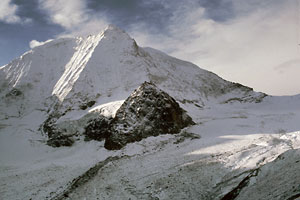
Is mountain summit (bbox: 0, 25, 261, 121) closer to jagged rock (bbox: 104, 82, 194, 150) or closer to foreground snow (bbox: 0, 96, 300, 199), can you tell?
jagged rock (bbox: 104, 82, 194, 150)

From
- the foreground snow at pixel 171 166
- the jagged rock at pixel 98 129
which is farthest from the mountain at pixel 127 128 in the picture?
the jagged rock at pixel 98 129

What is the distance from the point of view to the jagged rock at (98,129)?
106ft

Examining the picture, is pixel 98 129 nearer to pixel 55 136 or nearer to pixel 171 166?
pixel 55 136

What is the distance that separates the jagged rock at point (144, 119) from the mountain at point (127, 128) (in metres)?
0.16

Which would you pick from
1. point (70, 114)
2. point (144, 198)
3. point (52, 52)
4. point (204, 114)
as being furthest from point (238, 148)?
point (52, 52)

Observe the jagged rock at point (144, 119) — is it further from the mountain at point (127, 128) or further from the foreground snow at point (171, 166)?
the foreground snow at point (171, 166)

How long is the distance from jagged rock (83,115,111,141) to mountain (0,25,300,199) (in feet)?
0.68

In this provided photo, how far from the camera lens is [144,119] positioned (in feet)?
98.1

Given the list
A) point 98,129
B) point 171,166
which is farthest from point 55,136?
point 171,166

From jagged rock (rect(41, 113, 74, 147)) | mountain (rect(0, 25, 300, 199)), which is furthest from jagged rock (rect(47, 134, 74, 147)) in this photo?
mountain (rect(0, 25, 300, 199))

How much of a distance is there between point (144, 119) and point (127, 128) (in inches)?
114

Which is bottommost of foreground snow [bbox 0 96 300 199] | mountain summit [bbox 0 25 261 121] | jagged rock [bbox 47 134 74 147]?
foreground snow [bbox 0 96 300 199]

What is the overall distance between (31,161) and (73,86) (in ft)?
68.3

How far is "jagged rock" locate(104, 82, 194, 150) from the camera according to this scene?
28234 millimetres
